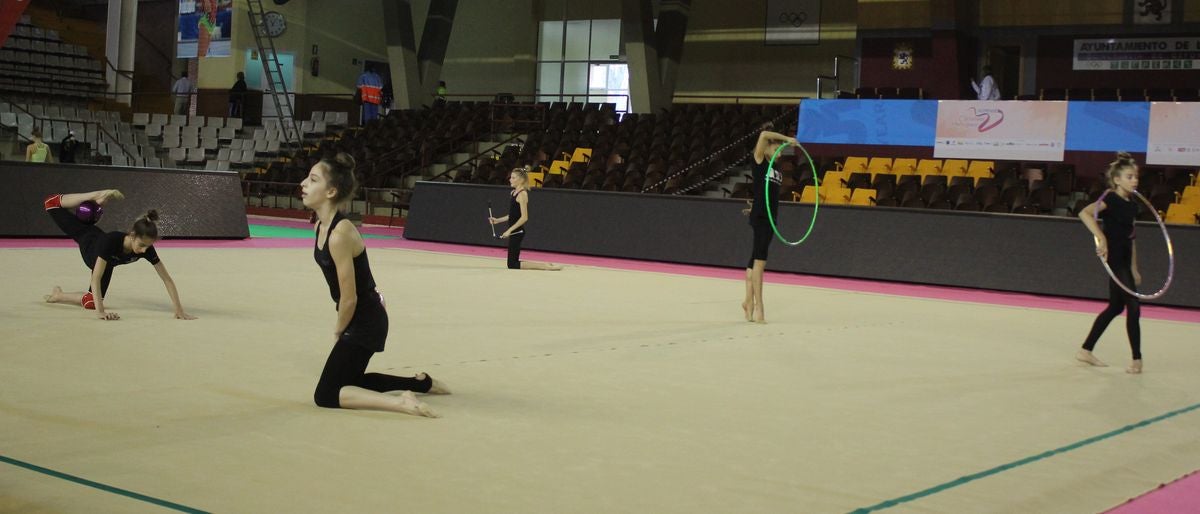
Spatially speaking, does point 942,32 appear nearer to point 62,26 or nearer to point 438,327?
point 438,327

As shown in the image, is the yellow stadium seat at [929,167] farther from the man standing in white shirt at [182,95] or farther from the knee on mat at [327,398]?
the man standing in white shirt at [182,95]

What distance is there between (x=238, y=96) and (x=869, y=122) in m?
24.3

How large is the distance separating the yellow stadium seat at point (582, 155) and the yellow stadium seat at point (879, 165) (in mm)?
7531

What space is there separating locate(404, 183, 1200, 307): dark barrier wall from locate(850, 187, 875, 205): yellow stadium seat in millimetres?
4252

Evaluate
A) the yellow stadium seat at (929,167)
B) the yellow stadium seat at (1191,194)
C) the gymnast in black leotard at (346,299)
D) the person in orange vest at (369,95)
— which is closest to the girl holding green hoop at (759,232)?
the gymnast in black leotard at (346,299)

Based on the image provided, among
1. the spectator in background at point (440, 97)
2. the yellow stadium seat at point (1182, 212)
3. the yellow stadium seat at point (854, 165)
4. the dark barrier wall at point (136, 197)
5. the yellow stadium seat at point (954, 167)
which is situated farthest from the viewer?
the spectator in background at point (440, 97)

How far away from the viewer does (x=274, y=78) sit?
1657 inches

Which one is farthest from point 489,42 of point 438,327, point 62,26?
point 438,327

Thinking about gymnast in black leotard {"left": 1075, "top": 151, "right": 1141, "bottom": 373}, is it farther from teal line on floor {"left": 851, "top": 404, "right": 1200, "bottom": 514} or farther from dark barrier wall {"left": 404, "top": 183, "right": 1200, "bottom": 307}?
dark barrier wall {"left": 404, "top": 183, "right": 1200, "bottom": 307}

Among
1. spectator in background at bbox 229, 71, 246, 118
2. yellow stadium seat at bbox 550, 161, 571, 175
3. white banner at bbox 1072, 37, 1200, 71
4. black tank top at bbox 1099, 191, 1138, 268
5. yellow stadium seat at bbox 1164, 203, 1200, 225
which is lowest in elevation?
black tank top at bbox 1099, 191, 1138, 268

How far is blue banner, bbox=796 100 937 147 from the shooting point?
23.3m

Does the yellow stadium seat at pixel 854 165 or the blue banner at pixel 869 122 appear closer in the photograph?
the blue banner at pixel 869 122

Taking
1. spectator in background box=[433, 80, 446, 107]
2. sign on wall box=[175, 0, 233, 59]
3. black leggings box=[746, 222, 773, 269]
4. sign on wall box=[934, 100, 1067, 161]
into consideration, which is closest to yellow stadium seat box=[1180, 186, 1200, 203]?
sign on wall box=[934, 100, 1067, 161]

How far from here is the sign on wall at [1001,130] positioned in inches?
868
